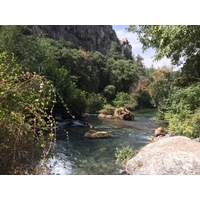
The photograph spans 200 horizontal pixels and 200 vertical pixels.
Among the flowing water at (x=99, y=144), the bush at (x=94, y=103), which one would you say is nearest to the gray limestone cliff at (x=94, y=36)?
the bush at (x=94, y=103)

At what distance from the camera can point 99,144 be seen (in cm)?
638

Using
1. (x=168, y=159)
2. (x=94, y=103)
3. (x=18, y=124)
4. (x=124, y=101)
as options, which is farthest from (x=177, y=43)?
(x=18, y=124)

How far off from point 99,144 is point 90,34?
2658mm

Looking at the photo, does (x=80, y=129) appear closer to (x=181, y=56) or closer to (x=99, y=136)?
(x=99, y=136)

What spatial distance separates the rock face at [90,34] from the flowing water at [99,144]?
1.98 m

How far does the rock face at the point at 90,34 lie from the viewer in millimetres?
5305

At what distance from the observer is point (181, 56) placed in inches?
238

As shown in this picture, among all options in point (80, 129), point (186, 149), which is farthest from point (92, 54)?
point (186, 149)

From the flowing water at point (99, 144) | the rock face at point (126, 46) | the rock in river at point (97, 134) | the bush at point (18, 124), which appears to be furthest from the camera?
the rock in river at point (97, 134)

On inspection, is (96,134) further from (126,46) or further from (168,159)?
(168,159)

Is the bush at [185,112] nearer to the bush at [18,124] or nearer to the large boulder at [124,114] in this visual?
the large boulder at [124,114]

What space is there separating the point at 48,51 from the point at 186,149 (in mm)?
5890

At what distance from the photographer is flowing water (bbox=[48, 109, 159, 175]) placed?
15.8 ft

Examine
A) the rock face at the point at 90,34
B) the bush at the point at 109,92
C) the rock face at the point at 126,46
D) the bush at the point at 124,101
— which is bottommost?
the bush at the point at 124,101
